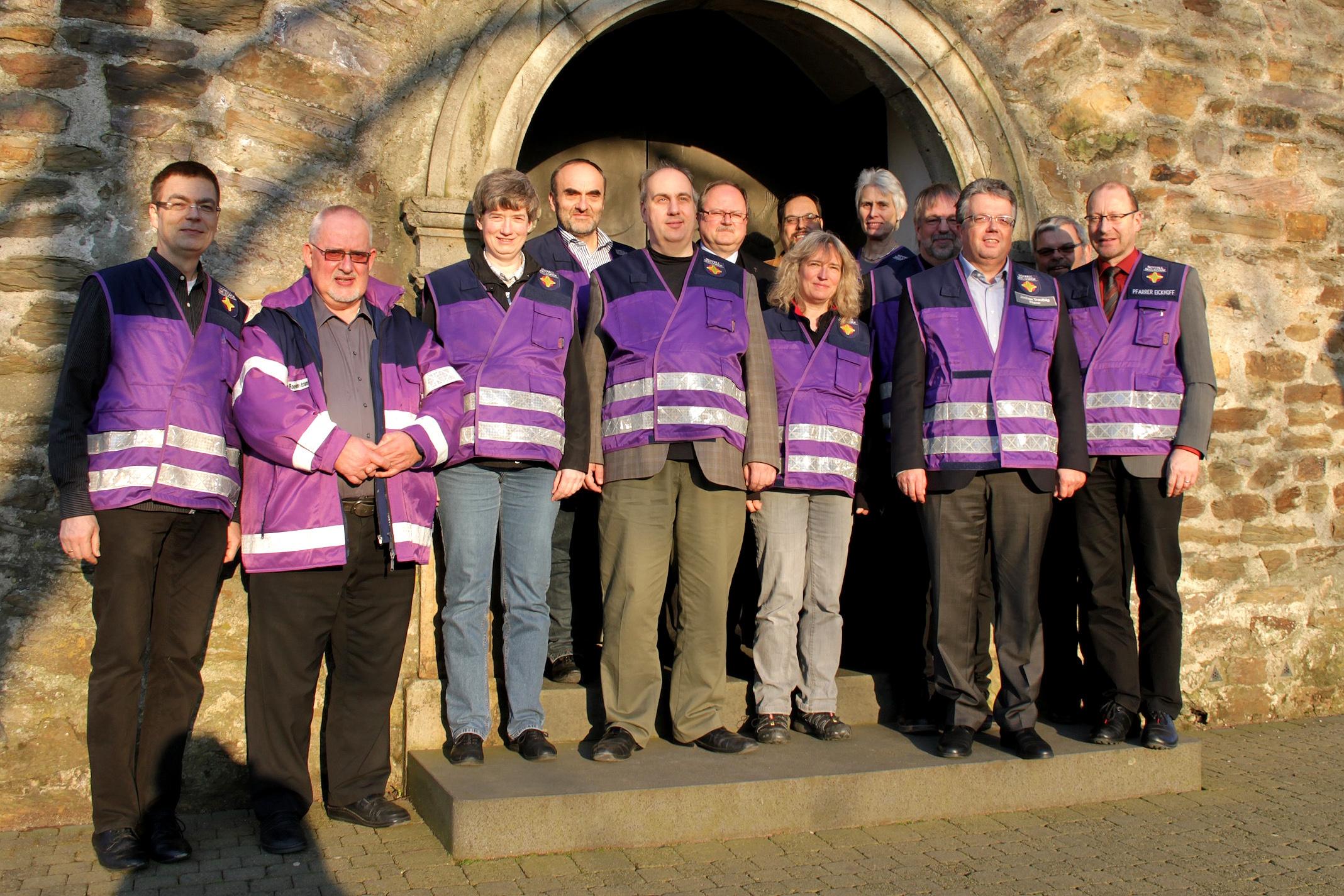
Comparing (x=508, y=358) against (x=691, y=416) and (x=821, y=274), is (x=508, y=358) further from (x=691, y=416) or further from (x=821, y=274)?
(x=821, y=274)

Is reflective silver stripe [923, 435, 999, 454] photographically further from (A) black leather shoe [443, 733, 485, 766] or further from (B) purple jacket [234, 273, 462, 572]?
(A) black leather shoe [443, 733, 485, 766]

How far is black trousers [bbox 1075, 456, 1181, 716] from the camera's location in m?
3.97

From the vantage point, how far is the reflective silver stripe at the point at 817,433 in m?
3.86

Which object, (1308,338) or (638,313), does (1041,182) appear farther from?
(638,313)

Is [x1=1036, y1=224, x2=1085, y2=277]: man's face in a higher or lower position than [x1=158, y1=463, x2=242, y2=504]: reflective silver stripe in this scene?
higher

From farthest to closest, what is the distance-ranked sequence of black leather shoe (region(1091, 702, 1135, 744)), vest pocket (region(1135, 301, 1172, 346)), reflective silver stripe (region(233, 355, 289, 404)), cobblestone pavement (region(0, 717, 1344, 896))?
vest pocket (region(1135, 301, 1172, 346))
black leather shoe (region(1091, 702, 1135, 744))
reflective silver stripe (region(233, 355, 289, 404))
cobblestone pavement (region(0, 717, 1344, 896))

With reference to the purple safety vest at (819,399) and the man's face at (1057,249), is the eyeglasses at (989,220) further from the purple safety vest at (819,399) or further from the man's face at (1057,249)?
the man's face at (1057,249)

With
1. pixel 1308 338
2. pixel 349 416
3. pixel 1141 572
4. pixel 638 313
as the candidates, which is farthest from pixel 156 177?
pixel 1308 338

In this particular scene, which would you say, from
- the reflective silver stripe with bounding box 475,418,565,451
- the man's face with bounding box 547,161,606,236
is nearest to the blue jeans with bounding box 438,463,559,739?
the reflective silver stripe with bounding box 475,418,565,451

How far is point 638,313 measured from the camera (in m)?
3.69

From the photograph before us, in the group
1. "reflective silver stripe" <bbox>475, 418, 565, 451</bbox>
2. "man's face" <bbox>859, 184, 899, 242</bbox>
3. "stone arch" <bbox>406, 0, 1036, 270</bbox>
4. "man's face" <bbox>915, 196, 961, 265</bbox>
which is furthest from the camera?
"man's face" <bbox>859, 184, 899, 242</bbox>

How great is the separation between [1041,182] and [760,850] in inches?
130

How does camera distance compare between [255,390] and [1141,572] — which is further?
[1141,572]

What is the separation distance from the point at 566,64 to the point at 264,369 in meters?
2.05
